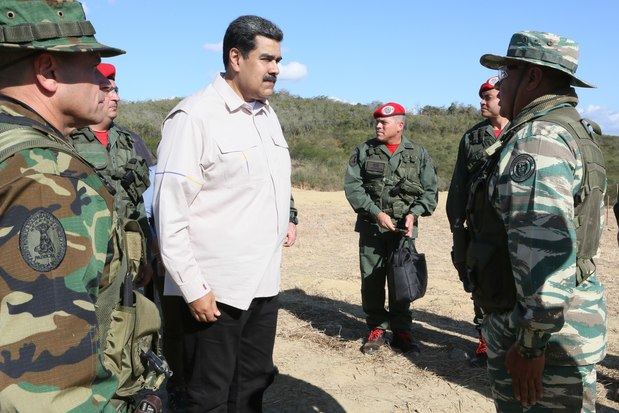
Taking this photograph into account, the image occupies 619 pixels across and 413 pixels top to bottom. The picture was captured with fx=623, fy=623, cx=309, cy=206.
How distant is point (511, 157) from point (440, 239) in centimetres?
901

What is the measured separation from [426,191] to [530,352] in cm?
327

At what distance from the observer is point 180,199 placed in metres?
2.76

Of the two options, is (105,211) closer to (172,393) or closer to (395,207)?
(172,393)

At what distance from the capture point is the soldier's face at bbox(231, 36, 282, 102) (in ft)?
9.93

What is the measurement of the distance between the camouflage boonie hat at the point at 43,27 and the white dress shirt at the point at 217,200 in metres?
1.33

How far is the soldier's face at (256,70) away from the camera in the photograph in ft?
9.93

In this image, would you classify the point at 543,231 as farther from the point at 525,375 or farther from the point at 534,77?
the point at 534,77

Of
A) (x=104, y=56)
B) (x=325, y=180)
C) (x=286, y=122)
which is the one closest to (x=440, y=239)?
(x=325, y=180)

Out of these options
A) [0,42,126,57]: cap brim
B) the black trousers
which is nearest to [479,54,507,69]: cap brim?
the black trousers

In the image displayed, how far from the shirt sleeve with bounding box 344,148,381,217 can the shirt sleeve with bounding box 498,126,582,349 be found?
3010 mm

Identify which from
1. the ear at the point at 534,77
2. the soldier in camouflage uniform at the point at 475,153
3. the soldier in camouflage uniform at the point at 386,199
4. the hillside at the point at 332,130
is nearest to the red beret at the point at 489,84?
the soldier in camouflage uniform at the point at 475,153

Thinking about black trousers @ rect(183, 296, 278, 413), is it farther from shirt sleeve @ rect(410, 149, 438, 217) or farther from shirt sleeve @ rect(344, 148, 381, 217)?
shirt sleeve @ rect(410, 149, 438, 217)

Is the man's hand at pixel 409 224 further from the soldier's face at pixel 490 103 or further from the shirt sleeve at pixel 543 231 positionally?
the shirt sleeve at pixel 543 231

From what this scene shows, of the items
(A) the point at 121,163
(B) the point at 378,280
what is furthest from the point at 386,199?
(A) the point at 121,163
